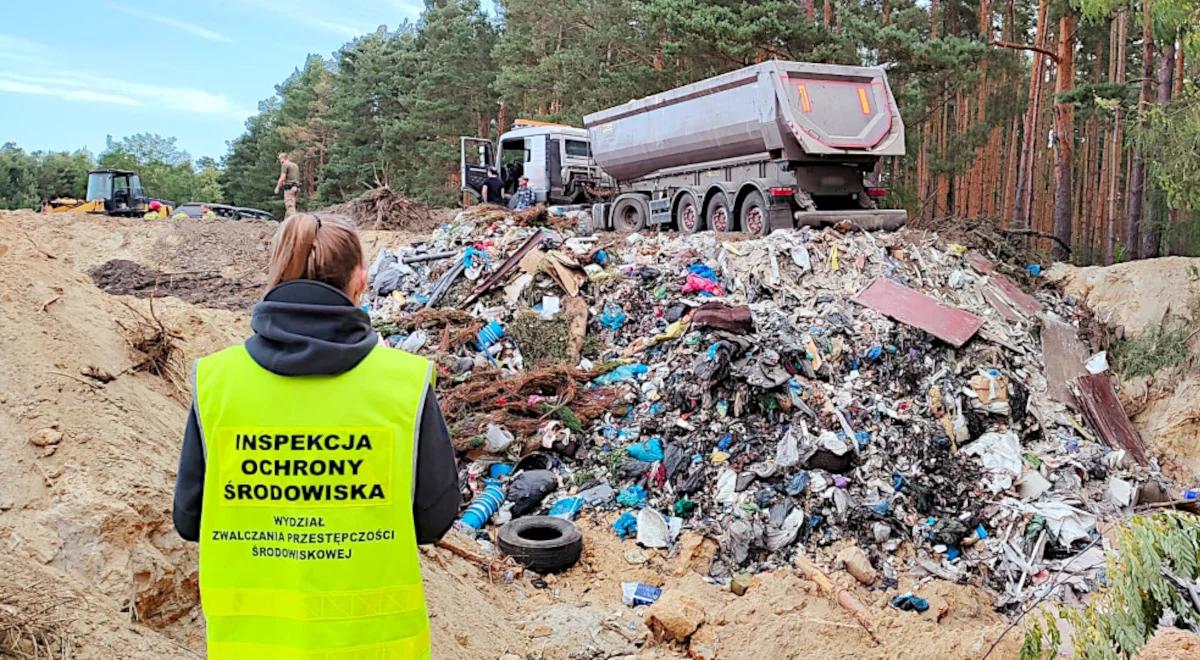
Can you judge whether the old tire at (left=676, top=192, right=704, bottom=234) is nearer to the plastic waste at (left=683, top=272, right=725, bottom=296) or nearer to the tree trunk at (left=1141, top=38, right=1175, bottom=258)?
the plastic waste at (left=683, top=272, right=725, bottom=296)

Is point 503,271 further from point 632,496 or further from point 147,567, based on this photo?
point 147,567

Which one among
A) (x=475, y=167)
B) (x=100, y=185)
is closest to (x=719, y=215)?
(x=475, y=167)

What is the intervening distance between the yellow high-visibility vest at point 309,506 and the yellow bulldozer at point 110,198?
2448cm

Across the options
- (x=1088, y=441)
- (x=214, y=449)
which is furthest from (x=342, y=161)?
(x=214, y=449)

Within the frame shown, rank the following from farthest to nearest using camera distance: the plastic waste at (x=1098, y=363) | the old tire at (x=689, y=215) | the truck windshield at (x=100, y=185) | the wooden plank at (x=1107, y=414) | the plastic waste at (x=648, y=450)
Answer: the truck windshield at (x=100, y=185)
the old tire at (x=689, y=215)
the plastic waste at (x=1098, y=363)
the wooden plank at (x=1107, y=414)
the plastic waste at (x=648, y=450)

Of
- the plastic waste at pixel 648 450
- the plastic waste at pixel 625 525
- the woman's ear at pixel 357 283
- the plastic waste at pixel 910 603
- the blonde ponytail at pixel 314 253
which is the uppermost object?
the blonde ponytail at pixel 314 253

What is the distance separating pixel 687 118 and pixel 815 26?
5915 mm

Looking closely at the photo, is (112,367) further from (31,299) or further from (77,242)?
(77,242)

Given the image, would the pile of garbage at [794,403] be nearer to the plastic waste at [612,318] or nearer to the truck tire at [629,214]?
the plastic waste at [612,318]

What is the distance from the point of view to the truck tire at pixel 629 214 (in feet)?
47.9

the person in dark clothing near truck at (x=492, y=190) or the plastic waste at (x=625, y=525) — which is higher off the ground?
the person in dark clothing near truck at (x=492, y=190)

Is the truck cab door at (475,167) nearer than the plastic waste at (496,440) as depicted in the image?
No

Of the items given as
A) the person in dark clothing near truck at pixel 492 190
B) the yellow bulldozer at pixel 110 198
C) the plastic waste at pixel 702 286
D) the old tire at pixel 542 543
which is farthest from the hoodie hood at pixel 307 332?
the yellow bulldozer at pixel 110 198

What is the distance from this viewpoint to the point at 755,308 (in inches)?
367
